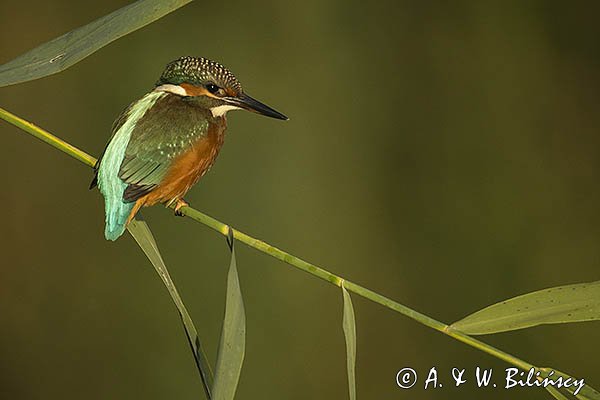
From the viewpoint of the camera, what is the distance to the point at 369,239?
6.30 feet

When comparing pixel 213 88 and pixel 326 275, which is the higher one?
pixel 213 88

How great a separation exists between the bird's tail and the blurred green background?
1.04 m

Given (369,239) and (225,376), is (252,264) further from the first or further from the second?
(225,376)

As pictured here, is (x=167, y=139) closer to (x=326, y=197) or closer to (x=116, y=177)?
(x=116, y=177)

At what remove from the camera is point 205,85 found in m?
0.85

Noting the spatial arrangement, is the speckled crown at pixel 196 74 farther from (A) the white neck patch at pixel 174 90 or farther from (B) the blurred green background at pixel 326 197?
(B) the blurred green background at pixel 326 197

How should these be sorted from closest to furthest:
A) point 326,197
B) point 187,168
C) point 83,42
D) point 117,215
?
point 83,42, point 117,215, point 187,168, point 326,197

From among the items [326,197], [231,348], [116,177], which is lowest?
[231,348]

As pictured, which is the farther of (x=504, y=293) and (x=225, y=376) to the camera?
(x=504, y=293)

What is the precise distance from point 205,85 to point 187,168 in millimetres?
97

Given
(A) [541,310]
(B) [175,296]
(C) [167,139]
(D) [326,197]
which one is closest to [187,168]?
(C) [167,139]

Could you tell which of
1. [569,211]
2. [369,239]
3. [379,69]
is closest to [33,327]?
[369,239]

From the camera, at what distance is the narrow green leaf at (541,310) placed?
64cm

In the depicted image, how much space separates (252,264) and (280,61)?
0.50 m
